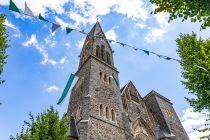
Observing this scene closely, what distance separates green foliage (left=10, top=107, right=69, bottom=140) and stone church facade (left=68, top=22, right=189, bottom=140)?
4.08 metres

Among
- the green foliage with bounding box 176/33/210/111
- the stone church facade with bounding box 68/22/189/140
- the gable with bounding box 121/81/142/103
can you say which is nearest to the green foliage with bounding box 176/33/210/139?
the green foliage with bounding box 176/33/210/111

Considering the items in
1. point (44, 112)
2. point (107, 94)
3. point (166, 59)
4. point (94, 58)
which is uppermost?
point (94, 58)

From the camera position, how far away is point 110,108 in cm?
1975

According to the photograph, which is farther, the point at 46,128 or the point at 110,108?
the point at 110,108

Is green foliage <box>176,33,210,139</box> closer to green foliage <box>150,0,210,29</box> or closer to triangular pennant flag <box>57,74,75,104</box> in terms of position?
green foliage <box>150,0,210,29</box>

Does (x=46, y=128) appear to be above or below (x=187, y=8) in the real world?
below

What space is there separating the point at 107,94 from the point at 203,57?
31.2ft

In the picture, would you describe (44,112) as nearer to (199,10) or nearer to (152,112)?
(199,10)

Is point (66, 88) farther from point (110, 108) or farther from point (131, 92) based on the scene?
point (131, 92)

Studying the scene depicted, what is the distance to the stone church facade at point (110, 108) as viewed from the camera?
17.4m

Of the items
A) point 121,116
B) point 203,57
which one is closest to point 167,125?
point 121,116

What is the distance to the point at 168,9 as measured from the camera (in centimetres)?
968

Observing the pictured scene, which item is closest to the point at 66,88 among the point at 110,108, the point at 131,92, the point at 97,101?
the point at 97,101

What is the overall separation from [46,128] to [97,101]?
26.8 ft
